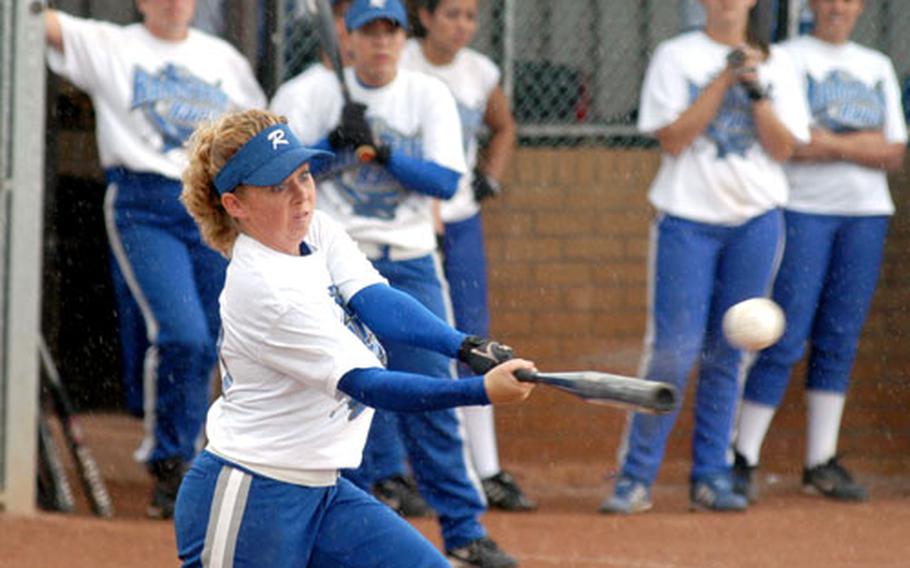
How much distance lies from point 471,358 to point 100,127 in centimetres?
354

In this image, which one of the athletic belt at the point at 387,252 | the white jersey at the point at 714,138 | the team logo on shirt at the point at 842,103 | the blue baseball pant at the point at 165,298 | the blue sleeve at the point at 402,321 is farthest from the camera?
the team logo on shirt at the point at 842,103

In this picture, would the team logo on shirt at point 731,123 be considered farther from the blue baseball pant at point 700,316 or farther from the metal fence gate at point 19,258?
the metal fence gate at point 19,258

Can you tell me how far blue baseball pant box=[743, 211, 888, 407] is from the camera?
25.7ft

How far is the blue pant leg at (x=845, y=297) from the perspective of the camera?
789cm

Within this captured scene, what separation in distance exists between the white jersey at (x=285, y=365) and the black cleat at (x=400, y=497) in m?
2.92

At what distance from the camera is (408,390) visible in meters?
3.76

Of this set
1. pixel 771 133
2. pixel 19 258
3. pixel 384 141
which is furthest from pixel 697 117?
pixel 19 258

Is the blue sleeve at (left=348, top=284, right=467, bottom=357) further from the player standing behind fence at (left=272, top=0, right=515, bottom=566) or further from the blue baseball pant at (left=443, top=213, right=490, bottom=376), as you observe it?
the blue baseball pant at (left=443, top=213, right=490, bottom=376)

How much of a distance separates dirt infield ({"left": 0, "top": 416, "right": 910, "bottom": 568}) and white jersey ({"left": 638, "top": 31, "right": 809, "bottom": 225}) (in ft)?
4.12

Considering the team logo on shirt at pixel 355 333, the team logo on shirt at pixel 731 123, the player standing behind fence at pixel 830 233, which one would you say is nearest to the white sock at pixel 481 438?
the player standing behind fence at pixel 830 233

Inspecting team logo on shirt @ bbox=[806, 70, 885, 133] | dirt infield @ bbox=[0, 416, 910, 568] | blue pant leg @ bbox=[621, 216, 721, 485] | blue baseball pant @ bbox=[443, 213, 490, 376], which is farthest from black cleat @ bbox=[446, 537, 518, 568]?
team logo on shirt @ bbox=[806, 70, 885, 133]

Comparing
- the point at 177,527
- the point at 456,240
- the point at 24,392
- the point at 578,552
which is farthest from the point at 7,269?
the point at 177,527

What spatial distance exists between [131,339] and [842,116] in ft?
10.4

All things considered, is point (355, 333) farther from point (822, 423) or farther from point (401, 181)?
point (822, 423)
